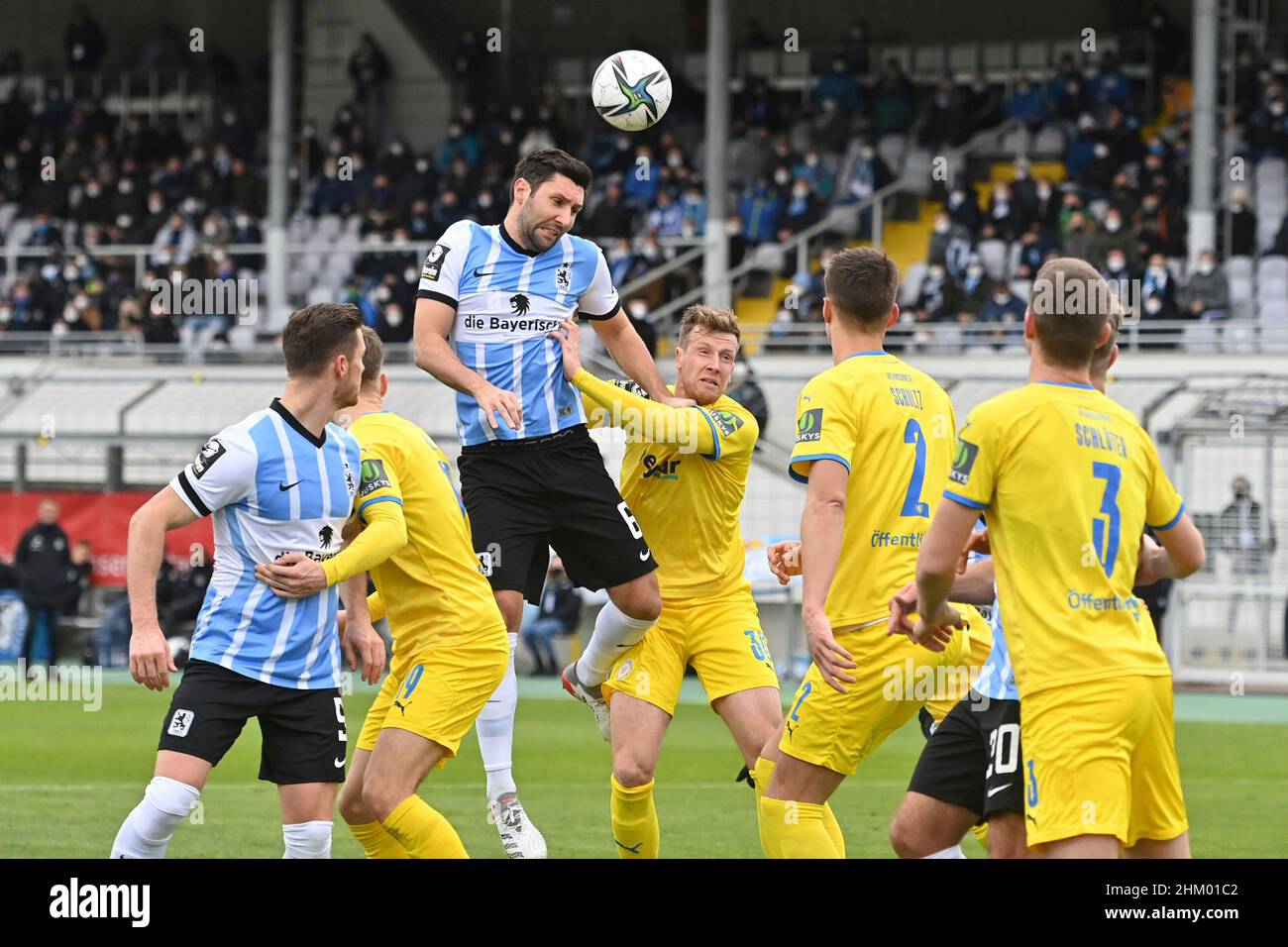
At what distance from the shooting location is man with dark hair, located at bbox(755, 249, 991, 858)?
6125mm

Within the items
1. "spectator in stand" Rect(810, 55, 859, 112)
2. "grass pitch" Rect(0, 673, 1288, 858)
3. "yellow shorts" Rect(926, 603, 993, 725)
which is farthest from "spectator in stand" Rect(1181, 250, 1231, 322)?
"yellow shorts" Rect(926, 603, 993, 725)

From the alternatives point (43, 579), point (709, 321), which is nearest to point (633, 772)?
point (709, 321)

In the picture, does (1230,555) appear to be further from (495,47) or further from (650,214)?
(495,47)

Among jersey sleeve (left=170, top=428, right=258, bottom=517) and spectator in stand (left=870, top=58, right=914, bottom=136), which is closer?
jersey sleeve (left=170, top=428, right=258, bottom=517)

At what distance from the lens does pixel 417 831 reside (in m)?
6.45

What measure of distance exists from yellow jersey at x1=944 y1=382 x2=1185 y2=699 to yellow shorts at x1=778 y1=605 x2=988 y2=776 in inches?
45.9

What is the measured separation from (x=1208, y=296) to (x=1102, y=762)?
1913 centimetres

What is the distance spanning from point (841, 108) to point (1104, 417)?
2399 cm

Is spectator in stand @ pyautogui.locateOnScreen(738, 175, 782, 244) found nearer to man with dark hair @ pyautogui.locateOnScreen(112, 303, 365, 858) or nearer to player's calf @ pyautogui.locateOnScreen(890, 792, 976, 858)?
man with dark hair @ pyautogui.locateOnScreen(112, 303, 365, 858)

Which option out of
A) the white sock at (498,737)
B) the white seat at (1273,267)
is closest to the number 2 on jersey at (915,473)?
the white sock at (498,737)

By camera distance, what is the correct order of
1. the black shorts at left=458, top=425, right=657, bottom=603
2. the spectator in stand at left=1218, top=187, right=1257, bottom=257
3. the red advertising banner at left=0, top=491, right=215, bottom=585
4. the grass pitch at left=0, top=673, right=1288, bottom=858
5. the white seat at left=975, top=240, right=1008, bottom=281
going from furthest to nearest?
the white seat at left=975, top=240, right=1008, bottom=281, the spectator in stand at left=1218, top=187, right=1257, bottom=257, the red advertising banner at left=0, top=491, right=215, bottom=585, the grass pitch at left=0, top=673, right=1288, bottom=858, the black shorts at left=458, top=425, right=657, bottom=603

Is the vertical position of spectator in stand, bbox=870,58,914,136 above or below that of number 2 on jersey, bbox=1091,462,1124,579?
above
